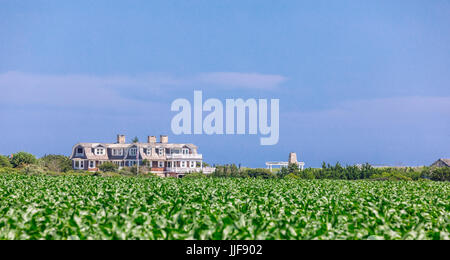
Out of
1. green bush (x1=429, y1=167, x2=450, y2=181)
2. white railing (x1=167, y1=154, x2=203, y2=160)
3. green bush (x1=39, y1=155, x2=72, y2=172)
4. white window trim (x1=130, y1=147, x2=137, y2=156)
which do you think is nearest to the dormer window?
white window trim (x1=130, y1=147, x2=137, y2=156)

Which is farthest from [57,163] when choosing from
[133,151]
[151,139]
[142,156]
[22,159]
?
[151,139]

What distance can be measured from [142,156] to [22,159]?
74.0 feet

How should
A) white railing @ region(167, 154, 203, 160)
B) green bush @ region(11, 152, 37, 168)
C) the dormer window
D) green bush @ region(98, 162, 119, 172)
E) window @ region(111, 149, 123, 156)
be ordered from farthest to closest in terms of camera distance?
window @ region(111, 149, 123, 156), white railing @ region(167, 154, 203, 160), the dormer window, green bush @ region(98, 162, 119, 172), green bush @ region(11, 152, 37, 168)

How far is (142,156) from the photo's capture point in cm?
10100

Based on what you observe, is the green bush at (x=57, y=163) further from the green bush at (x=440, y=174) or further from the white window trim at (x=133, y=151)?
the green bush at (x=440, y=174)

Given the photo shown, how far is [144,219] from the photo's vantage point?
13.9 m

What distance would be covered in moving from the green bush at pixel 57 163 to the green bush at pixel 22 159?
3258 millimetres

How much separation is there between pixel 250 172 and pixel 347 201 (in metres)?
59.6

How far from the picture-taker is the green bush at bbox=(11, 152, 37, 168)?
83.2 metres

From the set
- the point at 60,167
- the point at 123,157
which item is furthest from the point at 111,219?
the point at 123,157

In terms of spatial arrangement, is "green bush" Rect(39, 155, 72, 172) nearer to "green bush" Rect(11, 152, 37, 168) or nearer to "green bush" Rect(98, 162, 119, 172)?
"green bush" Rect(11, 152, 37, 168)

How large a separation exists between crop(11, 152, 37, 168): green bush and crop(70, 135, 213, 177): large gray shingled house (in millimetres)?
17450

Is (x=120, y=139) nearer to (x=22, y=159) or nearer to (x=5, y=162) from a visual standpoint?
(x=22, y=159)
